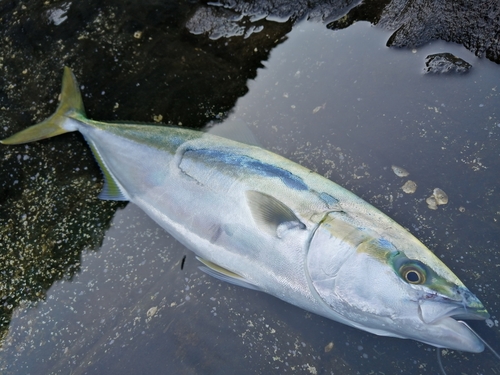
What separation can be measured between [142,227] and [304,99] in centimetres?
118

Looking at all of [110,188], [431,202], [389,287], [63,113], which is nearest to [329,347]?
[389,287]

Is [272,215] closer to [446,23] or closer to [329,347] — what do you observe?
[329,347]

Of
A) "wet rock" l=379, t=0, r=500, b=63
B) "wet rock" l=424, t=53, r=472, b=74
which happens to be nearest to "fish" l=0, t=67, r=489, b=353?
"wet rock" l=424, t=53, r=472, b=74

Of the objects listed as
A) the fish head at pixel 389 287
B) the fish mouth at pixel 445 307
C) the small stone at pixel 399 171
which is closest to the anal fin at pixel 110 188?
the fish head at pixel 389 287

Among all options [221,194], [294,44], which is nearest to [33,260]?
[221,194]

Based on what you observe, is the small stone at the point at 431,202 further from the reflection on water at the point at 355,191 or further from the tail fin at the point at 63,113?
the tail fin at the point at 63,113

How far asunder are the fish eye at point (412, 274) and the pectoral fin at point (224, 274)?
2.16 ft

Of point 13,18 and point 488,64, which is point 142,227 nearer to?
point 13,18

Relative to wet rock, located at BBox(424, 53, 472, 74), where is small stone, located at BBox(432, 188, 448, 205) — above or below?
below

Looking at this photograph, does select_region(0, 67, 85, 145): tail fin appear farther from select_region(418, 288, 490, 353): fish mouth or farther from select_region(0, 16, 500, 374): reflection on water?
select_region(418, 288, 490, 353): fish mouth

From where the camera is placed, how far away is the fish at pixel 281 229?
59.7 inches

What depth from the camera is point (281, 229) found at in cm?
175

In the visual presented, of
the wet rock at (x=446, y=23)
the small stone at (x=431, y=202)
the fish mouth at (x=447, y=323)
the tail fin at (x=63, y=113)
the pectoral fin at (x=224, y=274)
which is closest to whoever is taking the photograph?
the fish mouth at (x=447, y=323)

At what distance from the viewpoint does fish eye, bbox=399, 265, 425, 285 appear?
1517 mm
